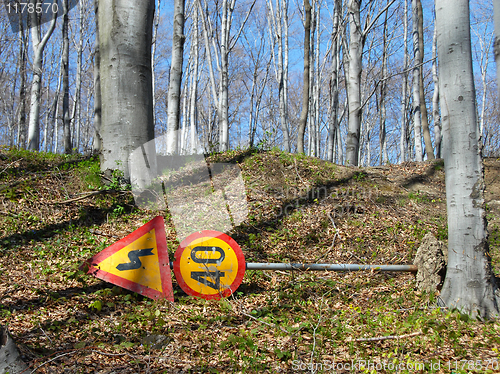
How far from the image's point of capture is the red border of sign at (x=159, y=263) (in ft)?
11.6

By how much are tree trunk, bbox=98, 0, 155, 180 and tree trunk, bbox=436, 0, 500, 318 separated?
449cm

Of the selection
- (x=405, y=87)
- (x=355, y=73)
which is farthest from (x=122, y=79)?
(x=405, y=87)

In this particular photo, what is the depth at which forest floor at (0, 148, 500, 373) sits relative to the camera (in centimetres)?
271

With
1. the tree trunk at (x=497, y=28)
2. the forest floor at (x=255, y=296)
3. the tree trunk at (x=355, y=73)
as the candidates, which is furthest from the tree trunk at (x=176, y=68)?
the tree trunk at (x=497, y=28)

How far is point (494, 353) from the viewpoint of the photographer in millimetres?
2719

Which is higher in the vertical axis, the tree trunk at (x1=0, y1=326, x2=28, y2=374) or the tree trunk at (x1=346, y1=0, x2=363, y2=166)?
the tree trunk at (x1=346, y1=0, x2=363, y2=166)

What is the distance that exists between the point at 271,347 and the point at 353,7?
339 inches

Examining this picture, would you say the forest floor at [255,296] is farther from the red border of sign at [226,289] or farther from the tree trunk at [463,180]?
the tree trunk at [463,180]

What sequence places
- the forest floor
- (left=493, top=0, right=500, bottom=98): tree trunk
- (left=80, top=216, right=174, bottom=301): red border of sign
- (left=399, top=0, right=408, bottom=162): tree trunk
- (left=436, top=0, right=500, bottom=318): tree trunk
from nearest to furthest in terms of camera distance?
1. (left=493, top=0, right=500, bottom=98): tree trunk
2. the forest floor
3. (left=436, top=0, right=500, bottom=318): tree trunk
4. (left=80, top=216, right=174, bottom=301): red border of sign
5. (left=399, top=0, right=408, bottom=162): tree trunk

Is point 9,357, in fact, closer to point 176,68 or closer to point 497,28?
point 497,28

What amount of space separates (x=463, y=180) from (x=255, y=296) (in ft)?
9.04

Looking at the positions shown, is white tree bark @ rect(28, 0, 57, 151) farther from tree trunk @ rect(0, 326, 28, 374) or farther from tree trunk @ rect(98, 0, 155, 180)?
tree trunk @ rect(0, 326, 28, 374)

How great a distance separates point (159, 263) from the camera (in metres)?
3.63

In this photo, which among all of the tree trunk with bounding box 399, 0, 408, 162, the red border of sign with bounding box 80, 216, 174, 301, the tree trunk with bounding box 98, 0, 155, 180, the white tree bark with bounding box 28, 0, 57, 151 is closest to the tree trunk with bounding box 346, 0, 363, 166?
the tree trunk with bounding box 98, 0, 155, 180
